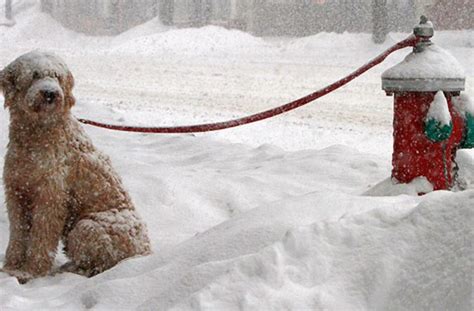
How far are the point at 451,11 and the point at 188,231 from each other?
19419 millimetres

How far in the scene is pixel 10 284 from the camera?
3994mm

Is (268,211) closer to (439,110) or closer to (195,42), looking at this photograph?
(439,110)

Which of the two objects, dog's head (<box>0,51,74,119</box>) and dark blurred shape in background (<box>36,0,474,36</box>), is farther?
dark blurred shape in background (<box>36,0,474,36</box>)

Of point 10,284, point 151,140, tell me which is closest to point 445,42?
point 151,140

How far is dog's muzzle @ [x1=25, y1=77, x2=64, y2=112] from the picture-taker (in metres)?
3.91

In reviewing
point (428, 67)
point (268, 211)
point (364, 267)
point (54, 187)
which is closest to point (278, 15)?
point (428, 67)

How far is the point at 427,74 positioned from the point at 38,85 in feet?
8.63

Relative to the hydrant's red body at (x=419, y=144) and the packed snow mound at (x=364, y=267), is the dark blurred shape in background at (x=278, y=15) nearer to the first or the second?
the hydrant's red body at (x=419, y=144)

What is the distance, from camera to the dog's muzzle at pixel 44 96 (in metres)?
3.91

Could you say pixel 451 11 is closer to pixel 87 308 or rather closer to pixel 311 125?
pixel 311 125

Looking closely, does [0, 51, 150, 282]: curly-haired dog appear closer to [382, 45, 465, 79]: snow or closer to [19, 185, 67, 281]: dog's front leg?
[19, 185, 67, 281]: dog's front leg

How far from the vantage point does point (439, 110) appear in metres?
4.92

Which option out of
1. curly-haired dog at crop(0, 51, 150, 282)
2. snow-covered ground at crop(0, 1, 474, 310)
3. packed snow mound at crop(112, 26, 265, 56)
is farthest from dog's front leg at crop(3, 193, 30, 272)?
packed snow mound at crop(112, 26, 265, 56)

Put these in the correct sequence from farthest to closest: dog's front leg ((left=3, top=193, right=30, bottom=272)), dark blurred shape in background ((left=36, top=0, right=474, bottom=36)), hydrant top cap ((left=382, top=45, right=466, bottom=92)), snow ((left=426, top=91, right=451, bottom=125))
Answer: dark blurred shape in background ((left=36, top=0, right=474, bottom=36)) < hydrant top cap ((left=382, top=45, right=466, bottom=92)) < snow ((left=426, top=91, right=451, bottom=125)) < dog's front leg ((left=3, top=193, right=30, bottom=272))
